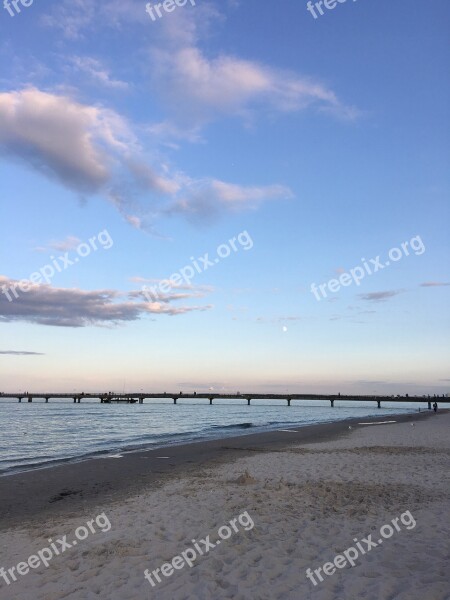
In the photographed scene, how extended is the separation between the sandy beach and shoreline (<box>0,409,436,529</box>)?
0.35 feet

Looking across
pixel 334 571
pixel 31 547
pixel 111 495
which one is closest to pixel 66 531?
pixel 31 547

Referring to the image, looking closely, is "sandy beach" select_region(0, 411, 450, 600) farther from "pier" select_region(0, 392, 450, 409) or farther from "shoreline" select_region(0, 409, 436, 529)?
"pier" select_region(0, 392, 450, 409)

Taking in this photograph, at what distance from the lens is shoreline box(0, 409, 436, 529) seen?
1261cm

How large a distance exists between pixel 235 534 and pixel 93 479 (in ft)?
31.7

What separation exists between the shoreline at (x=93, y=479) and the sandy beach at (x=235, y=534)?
0.11m

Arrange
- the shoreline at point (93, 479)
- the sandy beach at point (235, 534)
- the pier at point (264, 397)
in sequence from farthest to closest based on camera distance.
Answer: the pier at point (264, 397) < the shoreline at point (93, 479) < the sandy beach at point (235, 534)

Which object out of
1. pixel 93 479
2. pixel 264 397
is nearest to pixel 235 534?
pixel 93 479

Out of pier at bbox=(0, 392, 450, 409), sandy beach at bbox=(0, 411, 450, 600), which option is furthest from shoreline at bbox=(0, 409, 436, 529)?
pier at bbox=(0, 392, 450, 409)

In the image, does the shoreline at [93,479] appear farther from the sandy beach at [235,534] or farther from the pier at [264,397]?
the pier at [264,397]

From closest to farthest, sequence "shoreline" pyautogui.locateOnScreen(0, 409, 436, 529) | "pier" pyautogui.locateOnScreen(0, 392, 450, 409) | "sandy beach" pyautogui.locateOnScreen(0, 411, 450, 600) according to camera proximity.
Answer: "sandy beach" pyautogui.locateOnScreen(0, 411, 450, 600)
"shoreline" pyautogui.locateOnScreen(0, 409, 436, 529)
"pier" pyautogui.locateOnScreen(0, 392, 450, 409)

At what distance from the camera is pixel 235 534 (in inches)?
350

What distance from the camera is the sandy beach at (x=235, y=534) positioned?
6.69 meters

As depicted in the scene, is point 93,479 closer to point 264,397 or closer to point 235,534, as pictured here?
point 235,534

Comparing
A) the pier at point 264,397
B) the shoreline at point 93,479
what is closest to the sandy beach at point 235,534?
the shoreline at point 93,479
